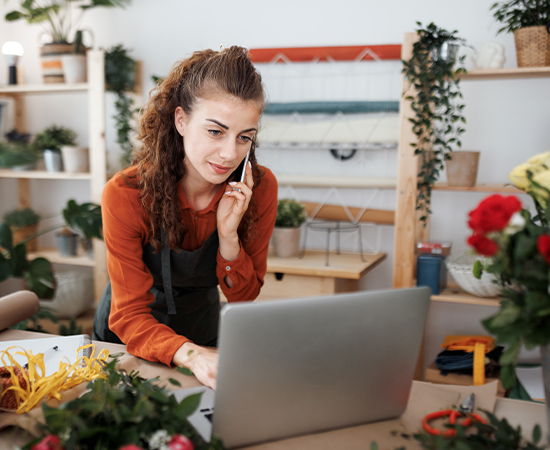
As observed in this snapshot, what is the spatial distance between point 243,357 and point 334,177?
2.05m

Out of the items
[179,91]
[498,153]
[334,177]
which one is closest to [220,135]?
[179,91]

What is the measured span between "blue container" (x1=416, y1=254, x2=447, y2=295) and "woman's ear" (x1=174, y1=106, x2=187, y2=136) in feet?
4.33

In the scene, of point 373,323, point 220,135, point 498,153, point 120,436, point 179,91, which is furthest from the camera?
point 498,153

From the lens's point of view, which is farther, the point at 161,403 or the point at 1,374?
the point at 1,374

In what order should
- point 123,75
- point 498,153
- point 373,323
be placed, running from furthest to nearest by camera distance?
point 123,75 < point 498,153 < point 373,323

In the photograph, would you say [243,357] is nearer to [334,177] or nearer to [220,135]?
[220,135]

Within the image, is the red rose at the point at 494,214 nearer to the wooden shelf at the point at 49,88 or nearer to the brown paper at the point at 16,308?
the brown paper at the point at 16,308

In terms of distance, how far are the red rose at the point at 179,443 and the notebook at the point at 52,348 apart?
0.46 meters

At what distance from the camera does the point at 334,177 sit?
2.66 meters

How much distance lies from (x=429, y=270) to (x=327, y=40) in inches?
52.6

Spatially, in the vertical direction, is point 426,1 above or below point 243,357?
above

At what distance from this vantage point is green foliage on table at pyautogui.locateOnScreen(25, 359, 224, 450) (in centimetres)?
63

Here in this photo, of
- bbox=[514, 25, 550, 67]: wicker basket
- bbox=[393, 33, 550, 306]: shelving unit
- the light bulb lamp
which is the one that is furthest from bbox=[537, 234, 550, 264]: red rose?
the light bulb lamp

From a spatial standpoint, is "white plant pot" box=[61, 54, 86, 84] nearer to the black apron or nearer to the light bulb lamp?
the light bulb lamp
